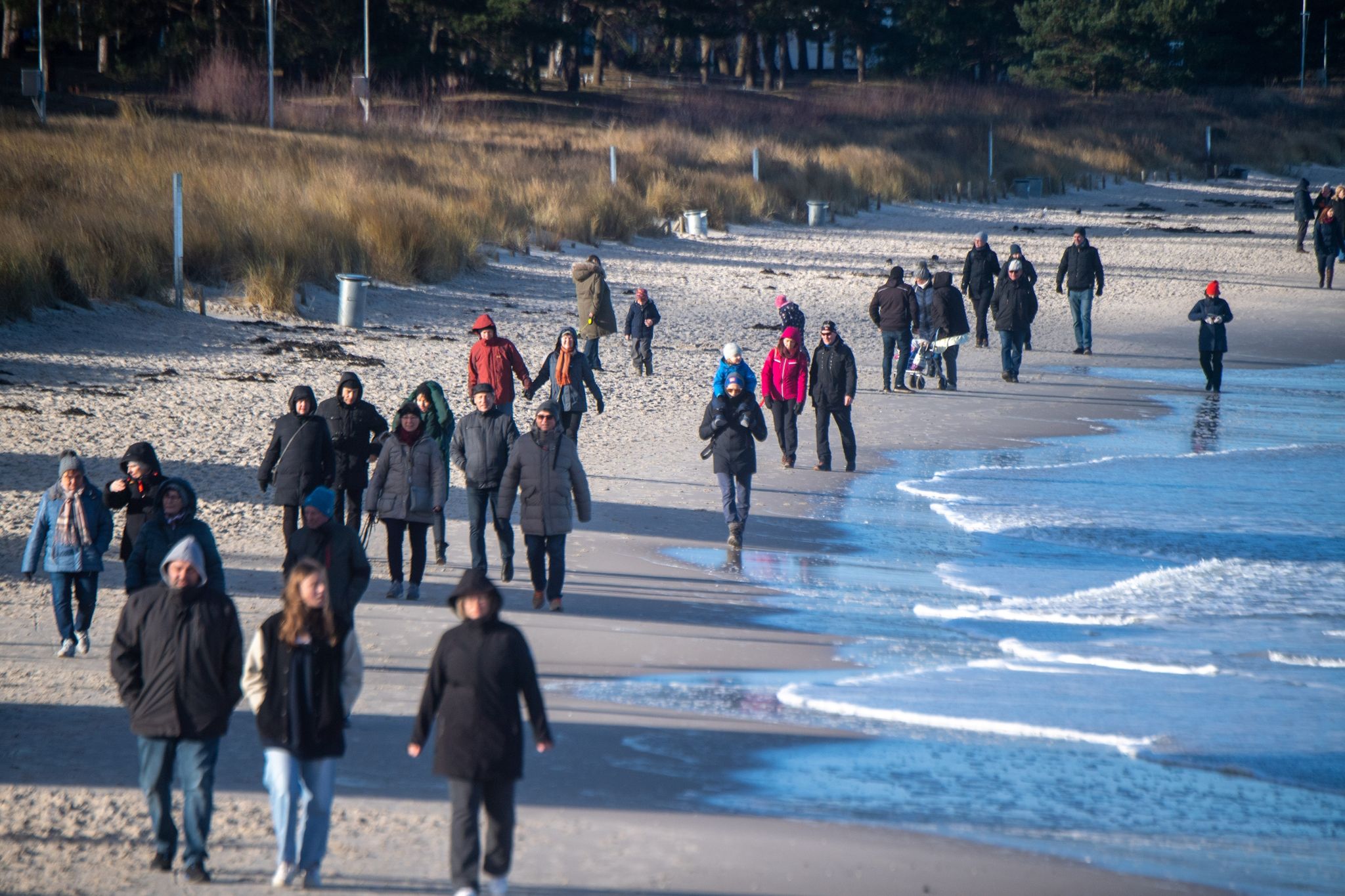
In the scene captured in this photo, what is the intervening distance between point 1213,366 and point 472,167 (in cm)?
2009

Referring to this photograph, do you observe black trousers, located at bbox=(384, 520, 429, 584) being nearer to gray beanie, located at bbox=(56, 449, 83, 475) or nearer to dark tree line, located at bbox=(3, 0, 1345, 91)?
gray beanie, located at bbox=(56, 449, 83, 475)

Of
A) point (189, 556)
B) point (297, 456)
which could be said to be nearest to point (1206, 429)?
point (297, 456)

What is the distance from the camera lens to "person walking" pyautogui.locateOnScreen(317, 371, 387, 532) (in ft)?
33.1

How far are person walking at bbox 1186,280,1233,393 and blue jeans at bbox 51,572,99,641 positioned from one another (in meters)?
14.8

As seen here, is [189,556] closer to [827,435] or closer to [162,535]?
[162,535]

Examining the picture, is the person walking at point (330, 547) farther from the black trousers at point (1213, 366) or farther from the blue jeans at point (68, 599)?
the black trousers at point (1213, 366)

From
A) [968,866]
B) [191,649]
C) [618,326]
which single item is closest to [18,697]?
[191,649]

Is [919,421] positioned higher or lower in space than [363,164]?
lower

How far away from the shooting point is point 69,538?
8094 millimetres

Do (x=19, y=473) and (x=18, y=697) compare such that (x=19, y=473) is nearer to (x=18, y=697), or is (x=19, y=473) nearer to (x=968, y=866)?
(x=18, y=697)

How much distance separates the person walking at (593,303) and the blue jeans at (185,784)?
1308 cm

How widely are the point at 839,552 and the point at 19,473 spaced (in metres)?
7.01

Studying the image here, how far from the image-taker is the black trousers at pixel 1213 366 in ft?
66.0

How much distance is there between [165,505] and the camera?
6.95 metres
